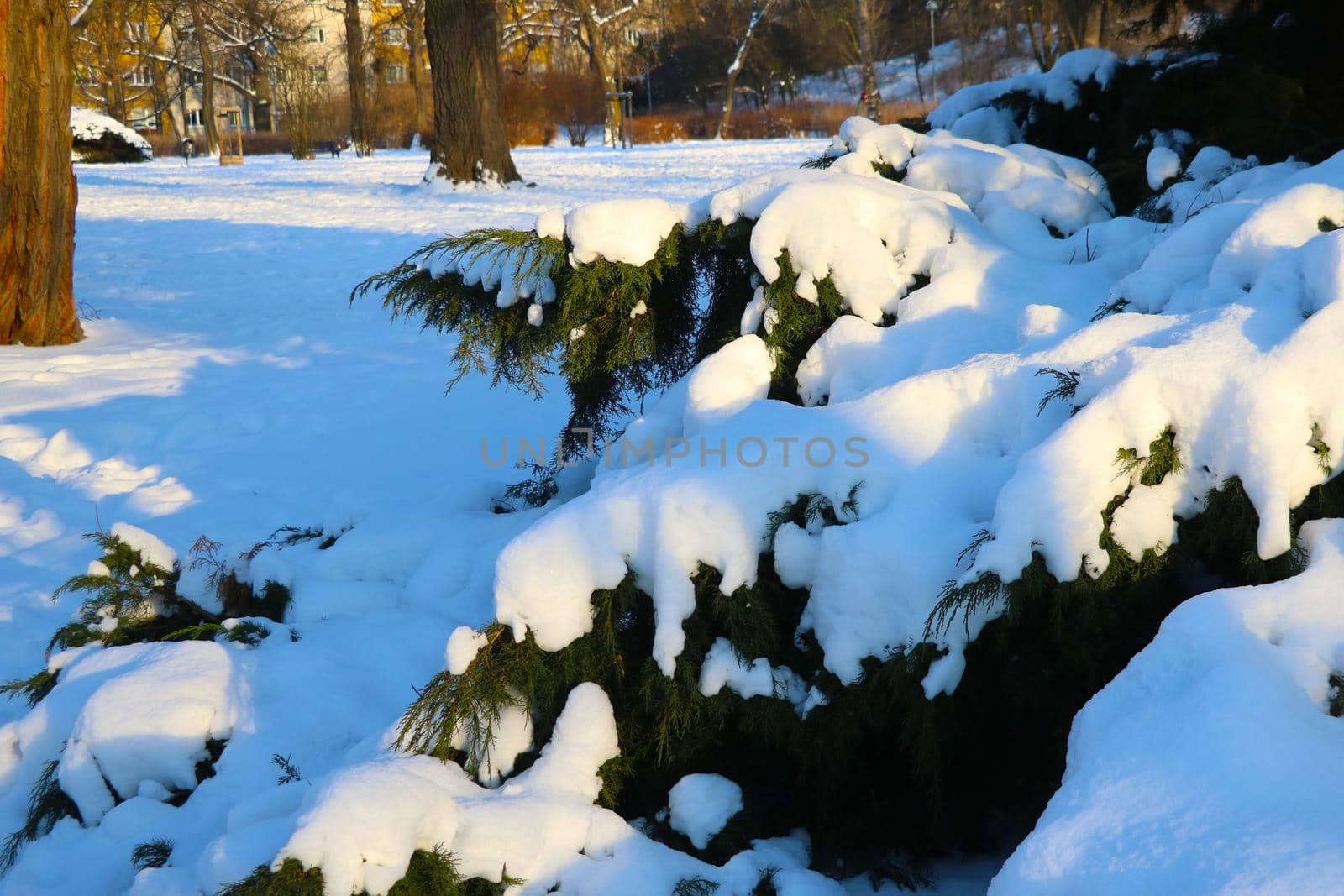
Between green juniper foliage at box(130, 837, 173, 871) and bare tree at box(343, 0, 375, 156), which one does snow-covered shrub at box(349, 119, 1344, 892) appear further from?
bare tree at box(343, 0, 375, 156)

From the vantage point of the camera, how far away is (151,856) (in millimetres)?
2670

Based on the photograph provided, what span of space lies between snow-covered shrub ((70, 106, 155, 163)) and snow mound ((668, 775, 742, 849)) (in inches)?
1026

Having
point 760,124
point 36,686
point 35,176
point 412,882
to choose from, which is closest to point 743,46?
point 760,124

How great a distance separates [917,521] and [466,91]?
1276 centimetres

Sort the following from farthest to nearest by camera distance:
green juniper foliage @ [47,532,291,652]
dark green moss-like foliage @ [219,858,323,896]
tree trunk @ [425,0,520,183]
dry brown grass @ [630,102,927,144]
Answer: dry brown grass @ [630,102,927,144], tree trunk @ [425,0,520,183], green juniper foliage @ [47,532,291,652], dark green moss-like foliage @ [219,858,323,896]

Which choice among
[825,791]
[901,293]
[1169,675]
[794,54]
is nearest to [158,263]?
[901,293]

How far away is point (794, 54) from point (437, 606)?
44.5 meters

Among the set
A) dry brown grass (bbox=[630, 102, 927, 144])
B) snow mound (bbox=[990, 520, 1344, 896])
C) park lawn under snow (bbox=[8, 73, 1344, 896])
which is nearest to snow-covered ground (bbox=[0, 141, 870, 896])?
park lawn under snow (bbox=[8, 73, 1344, 896])

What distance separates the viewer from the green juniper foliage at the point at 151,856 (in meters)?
2.66

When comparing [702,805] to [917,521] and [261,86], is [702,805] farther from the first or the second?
[261,86]

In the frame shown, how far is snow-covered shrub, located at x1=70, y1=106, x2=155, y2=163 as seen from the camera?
24.3 meters

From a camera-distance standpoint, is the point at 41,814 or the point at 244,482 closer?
the point at 41,814

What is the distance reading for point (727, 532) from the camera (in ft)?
8.63

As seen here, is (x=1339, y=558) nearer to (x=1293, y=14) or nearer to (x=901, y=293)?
(x=901, y=293)
